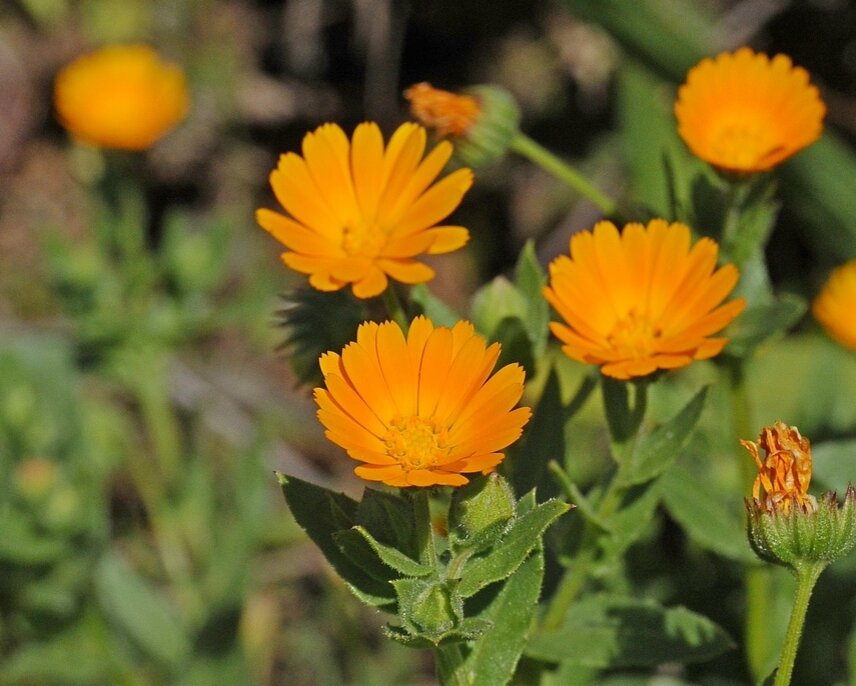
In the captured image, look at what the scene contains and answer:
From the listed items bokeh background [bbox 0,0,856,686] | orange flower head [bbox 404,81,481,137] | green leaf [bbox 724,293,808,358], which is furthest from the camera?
bokeh background [bbox 0,0,856,686]

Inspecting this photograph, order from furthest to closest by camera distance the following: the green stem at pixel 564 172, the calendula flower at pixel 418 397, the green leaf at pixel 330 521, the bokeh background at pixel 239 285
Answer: the bokeh background at pixel 239 285 → the green stem at pixel 564 172 → the green leaf at pixel 330 521 → the calendula flower at pixel 418 397

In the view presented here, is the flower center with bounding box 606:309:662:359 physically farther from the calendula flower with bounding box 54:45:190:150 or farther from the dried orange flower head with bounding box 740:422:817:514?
the calendula flower with bounding box 54:45:190:150

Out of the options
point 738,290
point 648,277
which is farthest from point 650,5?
point 648,277

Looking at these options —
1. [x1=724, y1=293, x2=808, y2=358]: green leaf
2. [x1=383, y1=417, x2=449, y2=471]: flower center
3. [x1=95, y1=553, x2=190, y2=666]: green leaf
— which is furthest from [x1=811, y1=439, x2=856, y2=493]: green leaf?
[x1=95, y1=553, x2=190, y2=666]: green leaf

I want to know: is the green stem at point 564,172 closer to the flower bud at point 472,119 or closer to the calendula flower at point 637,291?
the flower bud at point 472,119

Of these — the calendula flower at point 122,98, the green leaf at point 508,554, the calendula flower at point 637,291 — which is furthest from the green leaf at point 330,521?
the calendula flower at point 122,98

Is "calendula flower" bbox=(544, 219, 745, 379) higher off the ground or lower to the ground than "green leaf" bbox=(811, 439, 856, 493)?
higher

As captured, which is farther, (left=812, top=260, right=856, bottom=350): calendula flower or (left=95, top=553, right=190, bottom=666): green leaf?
(left=95, top=553, right=190, bottom=666): green leaf

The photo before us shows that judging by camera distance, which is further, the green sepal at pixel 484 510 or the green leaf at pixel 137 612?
the green leaf at pixel 137 612
